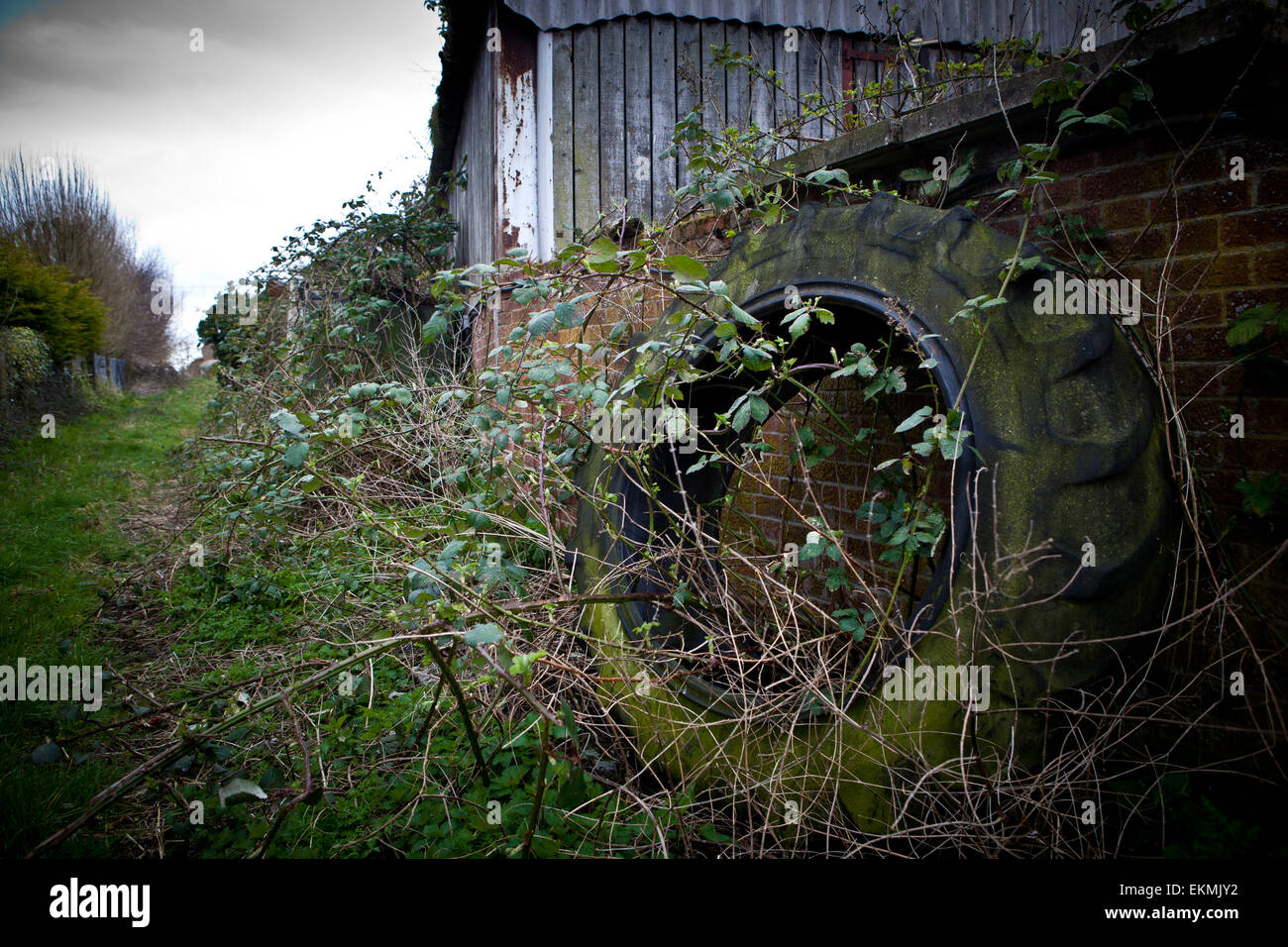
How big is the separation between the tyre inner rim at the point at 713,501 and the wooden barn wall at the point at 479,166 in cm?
360

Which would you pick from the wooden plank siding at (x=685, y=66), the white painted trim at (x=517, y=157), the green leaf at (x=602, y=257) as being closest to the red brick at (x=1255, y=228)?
the green leaf at (x=602, y=257)

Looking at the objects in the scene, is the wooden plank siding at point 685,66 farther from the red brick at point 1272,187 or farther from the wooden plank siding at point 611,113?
the red brick at point 1272,187

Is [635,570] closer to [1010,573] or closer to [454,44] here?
[1010,573]

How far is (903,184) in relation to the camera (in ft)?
7.91

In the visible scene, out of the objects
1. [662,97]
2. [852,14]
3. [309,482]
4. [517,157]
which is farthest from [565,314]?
[852,14]

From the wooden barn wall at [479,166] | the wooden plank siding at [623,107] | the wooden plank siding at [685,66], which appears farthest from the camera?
the wooden barn wall at [479,166]

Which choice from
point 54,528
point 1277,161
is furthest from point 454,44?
point 1277,161

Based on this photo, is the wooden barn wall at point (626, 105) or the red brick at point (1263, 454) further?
the wooden barn wall at point (626, 105)

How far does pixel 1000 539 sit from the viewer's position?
162 cm

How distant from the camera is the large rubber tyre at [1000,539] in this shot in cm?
152

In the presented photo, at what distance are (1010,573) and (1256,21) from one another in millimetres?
1333

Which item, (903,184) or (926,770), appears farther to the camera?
(903,184)
